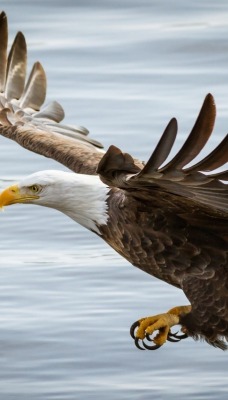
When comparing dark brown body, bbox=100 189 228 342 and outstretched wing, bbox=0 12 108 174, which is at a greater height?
outstretched wing, bbox=0 12 108 174

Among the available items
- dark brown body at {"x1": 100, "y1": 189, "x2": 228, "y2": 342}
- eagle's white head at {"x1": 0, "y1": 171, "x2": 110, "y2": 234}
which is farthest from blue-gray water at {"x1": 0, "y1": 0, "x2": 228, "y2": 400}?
eagle's white head at {"x1": 0, "y1": 171, "x2": 110, "y2": 234}

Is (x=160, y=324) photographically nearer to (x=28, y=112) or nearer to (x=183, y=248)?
(x=183, y=248)

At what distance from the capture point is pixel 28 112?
392 inches

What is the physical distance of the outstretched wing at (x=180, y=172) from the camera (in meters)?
7.04

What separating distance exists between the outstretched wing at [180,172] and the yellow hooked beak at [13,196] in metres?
0.77

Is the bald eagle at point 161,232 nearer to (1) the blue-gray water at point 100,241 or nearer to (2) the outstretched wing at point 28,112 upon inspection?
(1) the blue-gray water at point 100,241

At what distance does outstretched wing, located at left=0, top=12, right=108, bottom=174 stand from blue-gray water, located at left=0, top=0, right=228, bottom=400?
2.89 feet

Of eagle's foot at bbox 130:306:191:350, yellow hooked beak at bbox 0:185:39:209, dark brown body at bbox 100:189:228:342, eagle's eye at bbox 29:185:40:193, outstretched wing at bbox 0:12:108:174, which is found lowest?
eagle's foot at bbox 130:306:191:350

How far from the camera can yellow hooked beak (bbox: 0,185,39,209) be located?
812cm

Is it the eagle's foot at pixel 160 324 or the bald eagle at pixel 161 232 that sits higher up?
the bald eagle at pixel 161 232

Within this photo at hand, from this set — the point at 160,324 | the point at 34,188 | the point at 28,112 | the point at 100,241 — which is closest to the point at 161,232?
the point at 160,324

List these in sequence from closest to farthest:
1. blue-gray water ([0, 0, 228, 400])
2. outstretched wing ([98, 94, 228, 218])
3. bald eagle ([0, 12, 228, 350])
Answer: outstretched wing ([98, 94, 228, 218])
bald eagle ([0, 12, 228, 350])
blue-gray water ([0, 0, 228, 400])

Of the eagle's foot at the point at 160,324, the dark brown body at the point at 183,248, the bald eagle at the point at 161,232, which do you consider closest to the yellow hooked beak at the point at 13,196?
the bald eagle at the point at 161,232

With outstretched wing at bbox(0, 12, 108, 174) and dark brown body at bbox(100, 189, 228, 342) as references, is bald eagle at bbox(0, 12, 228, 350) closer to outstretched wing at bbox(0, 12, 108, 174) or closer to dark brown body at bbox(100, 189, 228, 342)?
dark brown body at bbox(100, 189, 228, 342)
